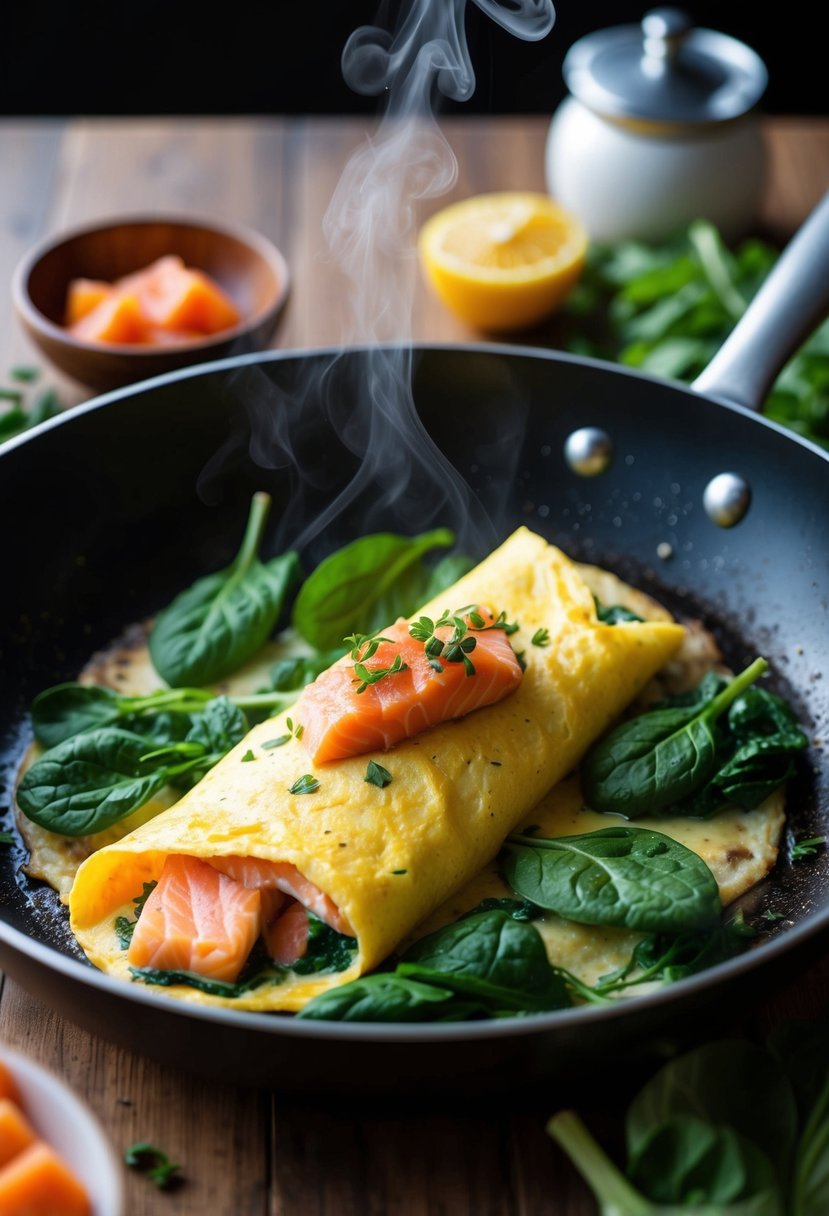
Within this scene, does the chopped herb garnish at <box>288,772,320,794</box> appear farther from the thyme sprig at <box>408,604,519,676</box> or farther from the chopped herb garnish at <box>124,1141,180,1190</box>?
the chopped herb garnish at <box>124,1141,180,1190</box>

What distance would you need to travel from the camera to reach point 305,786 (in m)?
2.09

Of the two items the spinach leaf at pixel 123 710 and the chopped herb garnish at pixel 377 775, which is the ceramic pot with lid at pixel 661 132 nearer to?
the spinach leaf at pixel 123 710

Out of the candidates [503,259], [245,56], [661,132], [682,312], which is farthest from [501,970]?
[245,56]

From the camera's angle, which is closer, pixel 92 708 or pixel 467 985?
pixel 467 985

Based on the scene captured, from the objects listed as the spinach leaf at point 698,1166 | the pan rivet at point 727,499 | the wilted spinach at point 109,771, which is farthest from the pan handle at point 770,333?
the spinach leaf at point 698,1166

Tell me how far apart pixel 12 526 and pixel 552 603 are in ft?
3.76

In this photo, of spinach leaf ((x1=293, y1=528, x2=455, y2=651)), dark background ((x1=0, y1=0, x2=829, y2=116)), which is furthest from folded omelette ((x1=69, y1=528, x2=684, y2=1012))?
dark background ((x1=0, y1=0, x2=829, y2=116))

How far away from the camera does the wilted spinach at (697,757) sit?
2.29 meters

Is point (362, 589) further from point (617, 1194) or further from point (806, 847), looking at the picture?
point (617, 1194)

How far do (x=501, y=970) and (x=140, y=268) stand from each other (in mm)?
2631

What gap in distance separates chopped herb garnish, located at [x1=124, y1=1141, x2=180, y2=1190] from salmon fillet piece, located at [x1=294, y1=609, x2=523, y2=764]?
639 mm

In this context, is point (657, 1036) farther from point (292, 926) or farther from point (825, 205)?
point (825, 205)

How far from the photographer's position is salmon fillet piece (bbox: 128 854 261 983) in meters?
1.95

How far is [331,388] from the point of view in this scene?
9.91 feet
